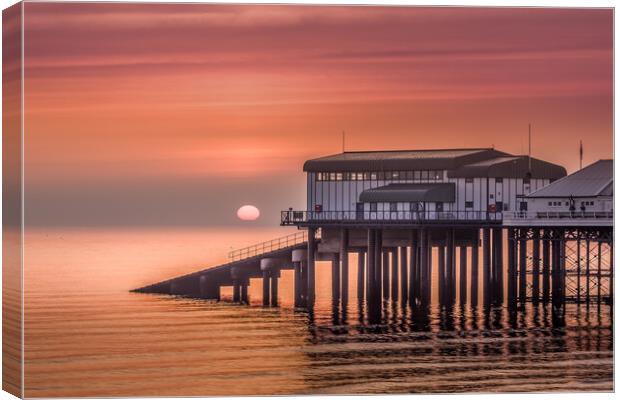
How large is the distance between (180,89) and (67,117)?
3.36 meters

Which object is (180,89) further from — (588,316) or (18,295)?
(588,316)

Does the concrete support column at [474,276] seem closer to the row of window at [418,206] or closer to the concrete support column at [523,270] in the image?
the concrete support column at [523,270]

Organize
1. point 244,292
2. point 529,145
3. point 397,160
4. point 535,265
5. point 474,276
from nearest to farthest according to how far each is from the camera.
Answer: point 529,145 < point 397,160 < point 535,265 < point 474,276 < point 244,292

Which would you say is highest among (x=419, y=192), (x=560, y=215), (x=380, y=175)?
(x=380, y=175)

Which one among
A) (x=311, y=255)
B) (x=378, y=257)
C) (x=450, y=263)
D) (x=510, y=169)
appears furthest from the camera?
(x=311, y=255)

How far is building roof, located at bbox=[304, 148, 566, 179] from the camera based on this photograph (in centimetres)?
6244

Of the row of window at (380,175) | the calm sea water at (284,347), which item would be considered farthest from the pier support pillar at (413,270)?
the row of window at (380,175)

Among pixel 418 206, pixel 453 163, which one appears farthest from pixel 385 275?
pixel 453 163

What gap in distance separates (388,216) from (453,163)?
236 inches

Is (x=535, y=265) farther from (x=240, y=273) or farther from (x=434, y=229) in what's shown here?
(x=240, y=273)

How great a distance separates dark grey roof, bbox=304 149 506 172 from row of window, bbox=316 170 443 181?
43 cm

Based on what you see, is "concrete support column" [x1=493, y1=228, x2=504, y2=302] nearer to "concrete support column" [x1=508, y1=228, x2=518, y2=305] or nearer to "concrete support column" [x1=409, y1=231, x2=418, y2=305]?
"concrete support column" [x1=508, y1=228, x2=518, y2=305]

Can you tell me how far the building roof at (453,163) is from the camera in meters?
62.4

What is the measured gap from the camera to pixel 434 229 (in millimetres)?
72188
